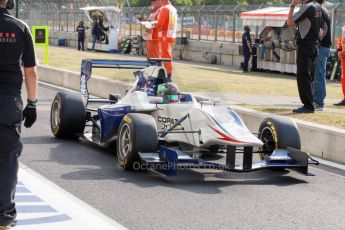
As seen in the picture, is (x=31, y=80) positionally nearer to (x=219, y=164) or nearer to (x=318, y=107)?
(x=219, y=164)

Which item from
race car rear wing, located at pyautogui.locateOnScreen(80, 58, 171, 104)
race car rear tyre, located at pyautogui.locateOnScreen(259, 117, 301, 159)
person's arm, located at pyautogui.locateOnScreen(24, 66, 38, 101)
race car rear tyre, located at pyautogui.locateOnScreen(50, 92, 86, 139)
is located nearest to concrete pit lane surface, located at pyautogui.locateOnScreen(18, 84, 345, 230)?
race car rear tyre, located at pyautogui.locateOnScreen(259, 117, 301, 159)

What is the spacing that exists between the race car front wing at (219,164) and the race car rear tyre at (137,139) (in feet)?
0.33

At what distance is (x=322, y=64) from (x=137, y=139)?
600cm

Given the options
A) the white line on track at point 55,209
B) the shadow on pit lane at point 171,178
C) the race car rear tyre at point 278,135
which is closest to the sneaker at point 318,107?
the race car rear tyre at point 278,135

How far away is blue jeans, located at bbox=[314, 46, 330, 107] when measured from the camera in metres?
13.3

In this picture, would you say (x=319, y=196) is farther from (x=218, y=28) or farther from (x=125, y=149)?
(x=218, y=28)

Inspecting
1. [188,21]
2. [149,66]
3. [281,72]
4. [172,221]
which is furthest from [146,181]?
[188,21]

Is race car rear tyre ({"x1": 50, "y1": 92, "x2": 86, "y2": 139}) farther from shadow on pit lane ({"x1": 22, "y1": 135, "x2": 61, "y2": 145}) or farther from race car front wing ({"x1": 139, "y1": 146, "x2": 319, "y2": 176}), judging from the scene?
race car front wing ({"x1": 139, "y1": 146, "x2": 319, "y2": 176})

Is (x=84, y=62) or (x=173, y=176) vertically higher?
(x=84, y=62)

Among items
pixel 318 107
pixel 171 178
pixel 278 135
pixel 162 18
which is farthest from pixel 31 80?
pixel 162 18

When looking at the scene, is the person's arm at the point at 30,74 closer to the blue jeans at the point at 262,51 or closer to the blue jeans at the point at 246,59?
the blue jeans at the point at 246,59

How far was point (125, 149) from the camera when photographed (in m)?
8.70

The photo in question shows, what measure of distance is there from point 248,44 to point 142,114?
19650 mm

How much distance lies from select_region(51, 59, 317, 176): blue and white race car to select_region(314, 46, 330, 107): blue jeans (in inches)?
158
